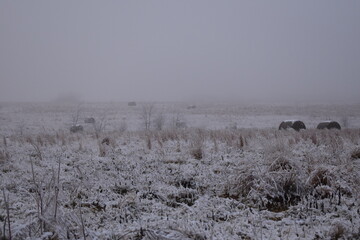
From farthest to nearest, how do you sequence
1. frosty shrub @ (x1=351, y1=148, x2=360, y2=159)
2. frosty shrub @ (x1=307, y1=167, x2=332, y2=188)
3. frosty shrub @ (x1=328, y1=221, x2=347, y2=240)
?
frosty shrub @ (x1=351, y1=148, x2=360, y2=159) → frosty shrub @ (x1=307, y1=167, x2=332, y2=188) → frosty shrub @ (x1=328, y1=221, x2=347, y2=240)

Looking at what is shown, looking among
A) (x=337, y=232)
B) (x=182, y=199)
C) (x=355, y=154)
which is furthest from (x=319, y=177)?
(x=355, y=154)

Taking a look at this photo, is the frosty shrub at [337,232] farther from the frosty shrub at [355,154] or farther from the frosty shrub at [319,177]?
the frosty shrub at [355,154]

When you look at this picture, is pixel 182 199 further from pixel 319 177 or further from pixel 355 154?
pixel 355 154

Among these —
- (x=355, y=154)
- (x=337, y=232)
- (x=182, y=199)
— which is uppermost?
(x=355, y=154)

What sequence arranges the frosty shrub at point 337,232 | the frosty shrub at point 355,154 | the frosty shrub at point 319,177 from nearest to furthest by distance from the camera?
the frosty shrub at point 337,232, the frosty shrub at point 319,177, the frosty shrub at point 355,154

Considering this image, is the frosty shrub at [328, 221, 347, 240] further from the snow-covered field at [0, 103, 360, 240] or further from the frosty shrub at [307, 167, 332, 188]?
the frosty shrub at [307, 167, 332, 188]

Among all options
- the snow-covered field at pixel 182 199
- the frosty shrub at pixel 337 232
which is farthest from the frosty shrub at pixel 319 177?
the frosty shrub at pixel 337 232

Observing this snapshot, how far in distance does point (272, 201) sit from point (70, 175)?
149 inches

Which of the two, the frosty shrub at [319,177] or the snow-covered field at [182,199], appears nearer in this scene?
the snow-covered field at [182,199]

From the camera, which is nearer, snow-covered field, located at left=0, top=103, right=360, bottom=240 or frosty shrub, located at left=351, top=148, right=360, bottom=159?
snow-covered field, located at left=0, top=103, right=360, bottom=240

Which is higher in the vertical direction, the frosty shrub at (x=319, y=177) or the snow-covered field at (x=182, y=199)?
the frosty shrub at (x=319, y=177)

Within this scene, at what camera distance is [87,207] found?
3.45 metres

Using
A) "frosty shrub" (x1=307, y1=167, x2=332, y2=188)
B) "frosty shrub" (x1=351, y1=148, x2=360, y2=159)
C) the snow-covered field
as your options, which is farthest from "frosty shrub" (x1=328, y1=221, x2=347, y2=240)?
"frosty shrub" (x1=351, y1=148, x2=360, y2=159)

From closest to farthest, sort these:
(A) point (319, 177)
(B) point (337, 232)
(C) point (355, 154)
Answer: (B) point (337, 232) < (A) point (319, 177) < (C) point (355, 154)
